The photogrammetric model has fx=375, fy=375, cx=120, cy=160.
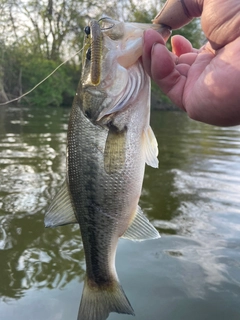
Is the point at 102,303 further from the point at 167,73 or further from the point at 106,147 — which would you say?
the point at 167,73

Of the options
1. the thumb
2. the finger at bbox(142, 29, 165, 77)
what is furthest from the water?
the thumb

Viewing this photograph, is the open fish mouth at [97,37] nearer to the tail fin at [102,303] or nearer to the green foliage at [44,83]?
the tail fin at [102,303]

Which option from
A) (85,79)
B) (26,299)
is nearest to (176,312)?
(26,299)

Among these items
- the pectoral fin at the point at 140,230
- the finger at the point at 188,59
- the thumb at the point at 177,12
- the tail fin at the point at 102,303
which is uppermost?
the thumb at the point at 177,12

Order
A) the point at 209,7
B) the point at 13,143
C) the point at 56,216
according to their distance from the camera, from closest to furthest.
A: 1. the point at 209,7
2. the point at 56,216
3. the point at 13,143

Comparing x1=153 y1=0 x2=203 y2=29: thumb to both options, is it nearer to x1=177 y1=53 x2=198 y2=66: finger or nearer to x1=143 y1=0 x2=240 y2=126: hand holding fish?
x1=143 y1=0 x2=240 y2=126: hand holding fish

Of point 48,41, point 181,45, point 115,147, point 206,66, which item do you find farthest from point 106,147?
point 48,41

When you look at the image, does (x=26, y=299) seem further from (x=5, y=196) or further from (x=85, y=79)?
(x=5, y=196)

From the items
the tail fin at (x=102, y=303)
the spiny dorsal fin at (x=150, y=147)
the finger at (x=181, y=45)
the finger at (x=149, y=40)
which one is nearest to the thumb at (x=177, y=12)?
the finger at (x=149, y=40)
